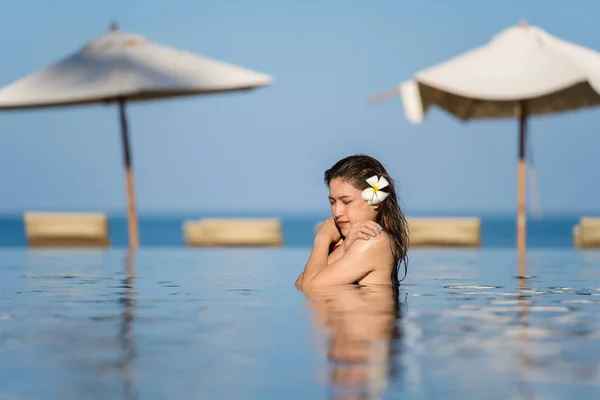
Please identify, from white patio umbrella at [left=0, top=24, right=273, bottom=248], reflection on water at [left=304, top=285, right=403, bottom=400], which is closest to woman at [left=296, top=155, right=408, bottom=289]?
reflection on water at [left=304, top=285, right=403, bottom=400]

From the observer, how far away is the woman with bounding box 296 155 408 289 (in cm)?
627

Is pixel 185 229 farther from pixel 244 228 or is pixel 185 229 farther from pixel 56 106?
pixel 56 106

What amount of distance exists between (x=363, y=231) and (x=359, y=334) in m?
1.84

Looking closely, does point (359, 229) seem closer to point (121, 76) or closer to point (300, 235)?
point (121, 76)

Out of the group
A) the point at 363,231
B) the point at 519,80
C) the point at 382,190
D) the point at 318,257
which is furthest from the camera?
the point at 519,80

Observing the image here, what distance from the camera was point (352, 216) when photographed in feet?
21.1

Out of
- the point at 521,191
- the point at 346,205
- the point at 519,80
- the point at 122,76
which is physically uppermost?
the point at 122,76

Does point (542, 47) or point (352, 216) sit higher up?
point (542, 47)

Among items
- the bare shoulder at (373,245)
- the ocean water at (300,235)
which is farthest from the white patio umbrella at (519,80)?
the ocean water at (300,235)

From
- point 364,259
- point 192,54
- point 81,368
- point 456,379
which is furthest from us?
point 192,54

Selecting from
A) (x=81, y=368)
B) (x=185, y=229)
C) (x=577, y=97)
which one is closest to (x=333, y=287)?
(x=81, y=368)

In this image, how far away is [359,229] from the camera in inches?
245

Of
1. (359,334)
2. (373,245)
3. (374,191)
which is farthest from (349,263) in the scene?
(359,334)

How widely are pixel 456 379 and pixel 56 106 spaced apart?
11.3 metres
